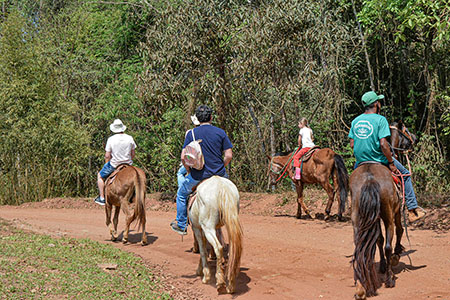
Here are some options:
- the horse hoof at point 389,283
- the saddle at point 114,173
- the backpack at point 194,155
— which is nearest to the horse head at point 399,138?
the horse hoof at point 389,283

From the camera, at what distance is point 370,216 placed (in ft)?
21.4

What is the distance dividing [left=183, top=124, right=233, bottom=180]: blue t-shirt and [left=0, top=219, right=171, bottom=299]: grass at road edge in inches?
71.7

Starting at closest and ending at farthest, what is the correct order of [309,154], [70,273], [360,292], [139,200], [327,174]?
[360,292]
[70,273]
[139,200]
[327,174]
[309,154]

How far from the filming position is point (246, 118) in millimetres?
18375

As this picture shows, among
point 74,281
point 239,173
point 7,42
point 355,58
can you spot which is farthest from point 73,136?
point 74,281

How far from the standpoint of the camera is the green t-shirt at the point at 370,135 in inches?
277

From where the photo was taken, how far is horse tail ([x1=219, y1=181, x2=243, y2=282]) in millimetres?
6699

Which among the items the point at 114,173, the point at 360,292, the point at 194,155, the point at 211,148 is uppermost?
the point at 211,148

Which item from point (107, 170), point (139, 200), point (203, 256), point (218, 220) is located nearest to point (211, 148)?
point (218, 220)

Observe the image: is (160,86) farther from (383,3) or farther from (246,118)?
(383,3)

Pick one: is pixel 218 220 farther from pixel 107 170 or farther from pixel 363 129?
pixel 107 170

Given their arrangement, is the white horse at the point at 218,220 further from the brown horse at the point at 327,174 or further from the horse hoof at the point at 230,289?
the brown horse at the point at 327,174

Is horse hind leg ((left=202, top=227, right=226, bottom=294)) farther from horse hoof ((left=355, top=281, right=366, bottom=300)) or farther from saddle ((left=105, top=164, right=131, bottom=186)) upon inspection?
saddle ((left=105, top=164, right=131, bottom=186))

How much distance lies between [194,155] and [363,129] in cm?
243
